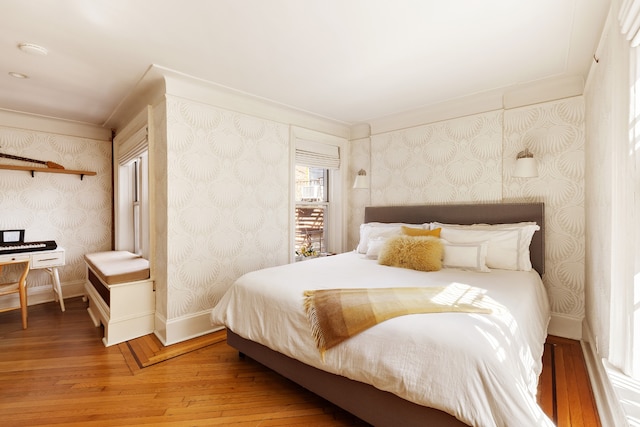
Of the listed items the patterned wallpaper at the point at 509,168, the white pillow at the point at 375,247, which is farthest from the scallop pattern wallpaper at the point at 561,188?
the white pillow at the point at 375,247

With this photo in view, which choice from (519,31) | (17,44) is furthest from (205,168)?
(519,31)

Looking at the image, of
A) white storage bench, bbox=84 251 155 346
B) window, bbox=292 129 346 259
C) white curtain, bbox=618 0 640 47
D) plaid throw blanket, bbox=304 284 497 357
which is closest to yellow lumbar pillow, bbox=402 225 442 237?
plaid throw blanket, bbox=304 284 497 357

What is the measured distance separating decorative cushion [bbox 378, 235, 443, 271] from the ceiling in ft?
4.79

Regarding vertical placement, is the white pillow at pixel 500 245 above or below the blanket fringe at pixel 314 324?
above

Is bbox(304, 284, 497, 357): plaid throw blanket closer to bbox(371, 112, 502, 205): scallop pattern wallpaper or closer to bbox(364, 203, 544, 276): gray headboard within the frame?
bbox(364, 203, 544, 276): gray headboard

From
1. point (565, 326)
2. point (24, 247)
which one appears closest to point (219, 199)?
point (24, 247)

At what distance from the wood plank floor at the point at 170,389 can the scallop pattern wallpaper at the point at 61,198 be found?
1552mm

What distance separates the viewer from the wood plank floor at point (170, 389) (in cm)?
176

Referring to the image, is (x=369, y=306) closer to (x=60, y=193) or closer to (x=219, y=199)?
(x=219, y=199)

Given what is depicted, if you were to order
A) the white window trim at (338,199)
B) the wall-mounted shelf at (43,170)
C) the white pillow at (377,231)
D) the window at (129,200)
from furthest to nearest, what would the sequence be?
the white window trim at (338,199)
the window at (129,200)
the wall-mounted shelf at (43,170)
the white pillow at (377,231)

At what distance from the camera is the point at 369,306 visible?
1671 mm

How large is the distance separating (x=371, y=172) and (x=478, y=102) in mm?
1481

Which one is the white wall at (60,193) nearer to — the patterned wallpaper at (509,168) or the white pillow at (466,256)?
the patterned wallpaper at (509,168)

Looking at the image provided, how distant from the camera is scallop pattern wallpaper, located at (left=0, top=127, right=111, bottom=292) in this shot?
3.69m
